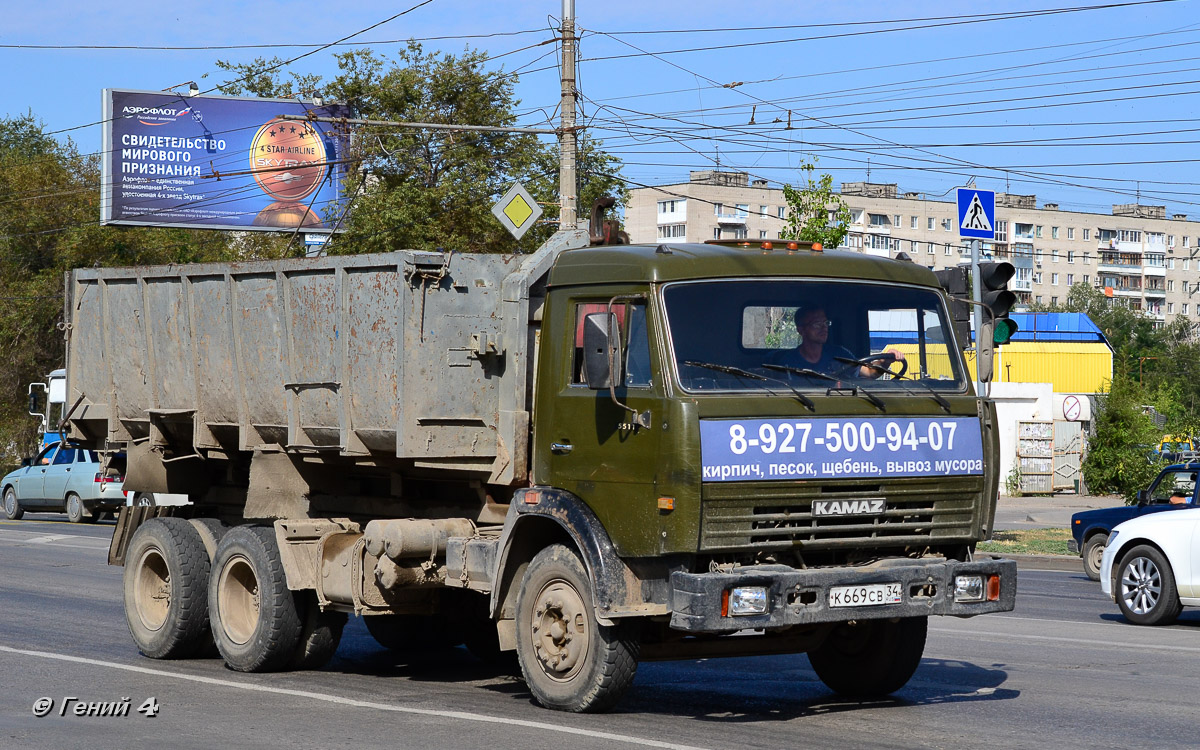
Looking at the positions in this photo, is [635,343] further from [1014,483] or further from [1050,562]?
[1014,483]

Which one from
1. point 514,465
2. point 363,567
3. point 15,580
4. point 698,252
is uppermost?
point 698,252

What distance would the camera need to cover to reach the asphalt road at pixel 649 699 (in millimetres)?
7230

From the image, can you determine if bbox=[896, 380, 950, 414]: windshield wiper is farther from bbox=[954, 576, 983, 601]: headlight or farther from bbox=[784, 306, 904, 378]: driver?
bbox=[954, 576, 983, 601]: headlight

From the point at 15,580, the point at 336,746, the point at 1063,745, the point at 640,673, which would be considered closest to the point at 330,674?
the point at 640,673

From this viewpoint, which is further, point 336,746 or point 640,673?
point 640,673

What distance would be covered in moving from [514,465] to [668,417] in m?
1.45

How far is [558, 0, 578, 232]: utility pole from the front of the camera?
831 inches

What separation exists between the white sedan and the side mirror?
728 cm

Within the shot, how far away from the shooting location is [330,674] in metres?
9.91

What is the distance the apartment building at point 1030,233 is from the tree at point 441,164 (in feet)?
189

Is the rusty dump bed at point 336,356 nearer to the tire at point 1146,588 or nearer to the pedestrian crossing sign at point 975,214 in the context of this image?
the tire at point 1146,588

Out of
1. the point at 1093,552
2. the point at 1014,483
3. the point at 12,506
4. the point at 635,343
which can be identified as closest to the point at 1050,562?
the point at 1093,552

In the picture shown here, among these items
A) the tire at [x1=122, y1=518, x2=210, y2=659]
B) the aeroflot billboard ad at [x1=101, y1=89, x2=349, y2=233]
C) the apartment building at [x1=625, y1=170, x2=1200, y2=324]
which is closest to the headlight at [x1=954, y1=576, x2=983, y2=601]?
the tire at [x1=122, y1=518, x2=210, y2=659]

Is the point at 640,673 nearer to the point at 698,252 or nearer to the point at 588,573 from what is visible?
the point at 588,573
